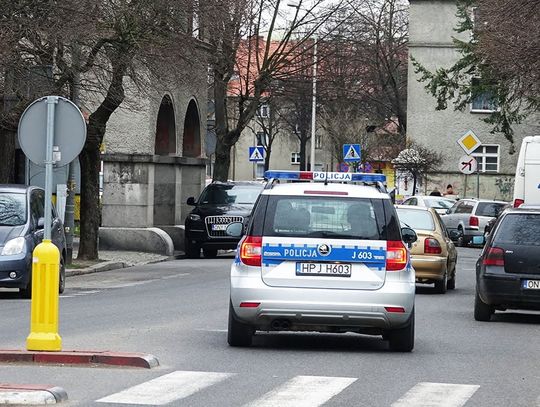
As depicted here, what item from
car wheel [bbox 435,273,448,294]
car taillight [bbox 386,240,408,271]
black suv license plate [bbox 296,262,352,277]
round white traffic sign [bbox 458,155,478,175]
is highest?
round white traffic sign [bbox 458,155,478,175]

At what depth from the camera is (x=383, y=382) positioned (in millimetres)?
11062

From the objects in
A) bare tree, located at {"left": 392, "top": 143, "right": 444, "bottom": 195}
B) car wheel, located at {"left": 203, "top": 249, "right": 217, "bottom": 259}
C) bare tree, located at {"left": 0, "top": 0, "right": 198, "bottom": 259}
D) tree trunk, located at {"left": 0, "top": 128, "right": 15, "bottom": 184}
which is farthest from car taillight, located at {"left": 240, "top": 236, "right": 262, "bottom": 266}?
bare tree, located at {"left": 392, "top": 143, "right": 444, "bottom": 195}

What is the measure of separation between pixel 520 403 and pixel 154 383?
2.80m

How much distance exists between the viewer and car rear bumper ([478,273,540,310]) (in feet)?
57.0

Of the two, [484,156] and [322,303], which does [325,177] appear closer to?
[322,303]

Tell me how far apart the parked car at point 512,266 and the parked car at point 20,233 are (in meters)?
6.57

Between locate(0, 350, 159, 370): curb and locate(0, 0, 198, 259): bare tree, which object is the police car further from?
locate(0, 0, 198, 259): bare tree

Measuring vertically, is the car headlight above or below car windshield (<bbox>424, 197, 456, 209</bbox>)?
above

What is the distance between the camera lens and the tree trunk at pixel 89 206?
1157 inches

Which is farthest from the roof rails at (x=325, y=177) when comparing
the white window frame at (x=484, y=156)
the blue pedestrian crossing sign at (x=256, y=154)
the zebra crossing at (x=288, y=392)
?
the white window frame at (x=484, y=156)

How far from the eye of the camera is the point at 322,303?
13.0 meters

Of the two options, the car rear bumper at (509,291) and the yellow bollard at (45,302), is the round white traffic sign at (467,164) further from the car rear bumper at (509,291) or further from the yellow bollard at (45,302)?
the yellow bollard at (45,302)

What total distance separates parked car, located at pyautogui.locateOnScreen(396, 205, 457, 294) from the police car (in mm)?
9285

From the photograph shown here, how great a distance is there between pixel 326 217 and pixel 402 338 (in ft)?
4.65
